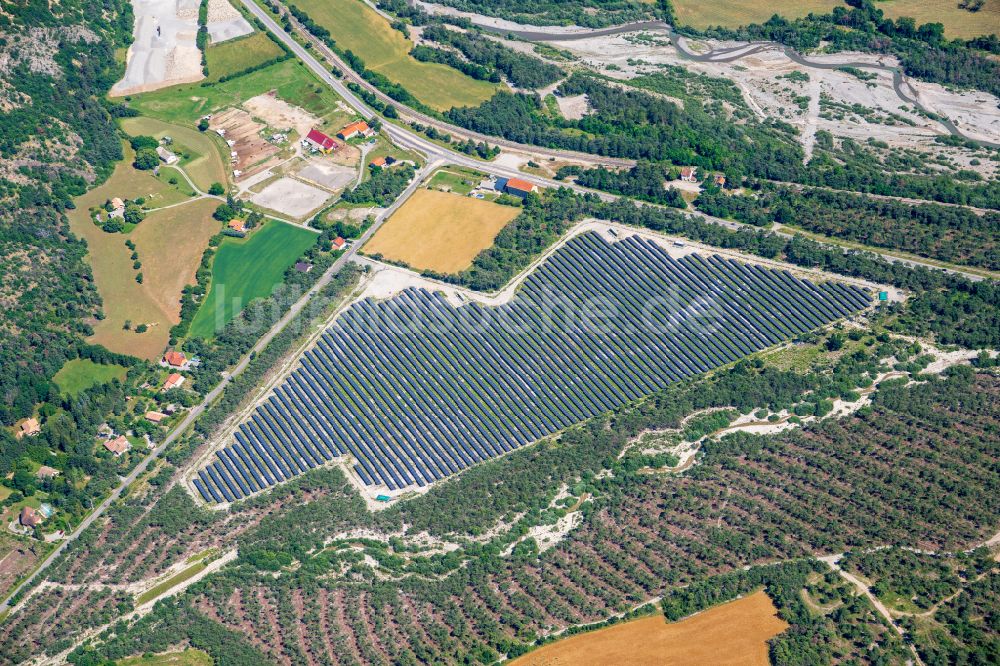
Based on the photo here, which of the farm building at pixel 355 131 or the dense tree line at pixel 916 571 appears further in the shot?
the farm building at pixel 355 131

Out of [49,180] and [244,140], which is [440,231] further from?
[49,180]

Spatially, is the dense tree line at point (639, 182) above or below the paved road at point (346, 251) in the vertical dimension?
above

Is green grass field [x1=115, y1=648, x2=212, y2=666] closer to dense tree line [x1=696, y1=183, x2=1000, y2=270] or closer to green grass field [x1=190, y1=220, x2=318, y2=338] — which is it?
green grass field [x1=190, y1=220, x2=318, y2=338]

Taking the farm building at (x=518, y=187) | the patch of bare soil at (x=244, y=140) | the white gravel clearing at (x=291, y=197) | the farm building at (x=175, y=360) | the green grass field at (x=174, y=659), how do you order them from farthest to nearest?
the patch of bare soil at (x=244, y=140)
the white gravel clearing at (x=291, y=197)
the farm building at (x=518, y=187)
the farm building at (x=175, y=360)
the green grass field at (x=174, y=659)

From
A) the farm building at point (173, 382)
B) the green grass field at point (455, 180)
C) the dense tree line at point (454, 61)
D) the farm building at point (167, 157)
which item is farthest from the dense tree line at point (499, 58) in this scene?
the farm building at point (173, 382)

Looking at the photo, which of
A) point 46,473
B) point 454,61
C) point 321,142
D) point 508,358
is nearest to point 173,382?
point 46,473

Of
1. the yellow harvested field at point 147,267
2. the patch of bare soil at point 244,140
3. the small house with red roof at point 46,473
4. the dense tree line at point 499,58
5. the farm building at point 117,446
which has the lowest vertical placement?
the small house with red roof at point 46,473

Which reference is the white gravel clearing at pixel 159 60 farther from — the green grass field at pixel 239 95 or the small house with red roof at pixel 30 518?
the small house with red roof at pixel 30 518
